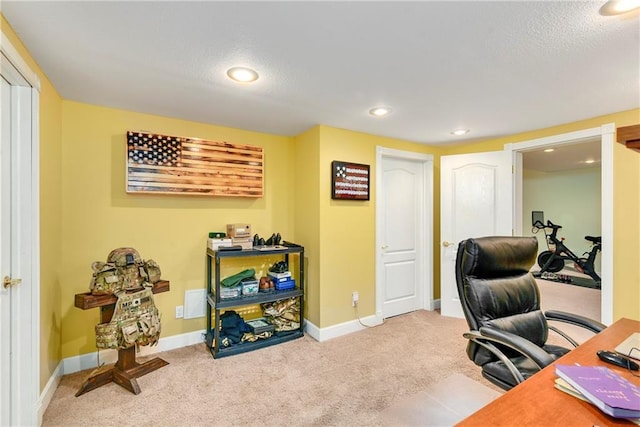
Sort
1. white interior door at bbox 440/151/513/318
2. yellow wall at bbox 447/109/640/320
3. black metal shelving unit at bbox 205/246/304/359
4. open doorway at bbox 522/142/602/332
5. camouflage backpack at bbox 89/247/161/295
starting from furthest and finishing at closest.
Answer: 1. open doorway at bbox 522/142/602/332
2. white interior door at bbox 440/151/513/318
3. black metal shelving unit at bbox 205/246/304/359
4. yellow wall at bbox 447/109/640/320
5. camouflage backpack at bbox 89/247/161/295

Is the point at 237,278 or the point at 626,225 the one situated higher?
the point at 626,225

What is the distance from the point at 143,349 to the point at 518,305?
303cm

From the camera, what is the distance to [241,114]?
265 centimetres

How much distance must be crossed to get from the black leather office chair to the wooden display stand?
228 centimetres

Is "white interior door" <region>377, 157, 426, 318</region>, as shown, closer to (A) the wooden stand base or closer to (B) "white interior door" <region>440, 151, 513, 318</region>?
(B) "white interior door" <region>440, 151, 513, 318</region>

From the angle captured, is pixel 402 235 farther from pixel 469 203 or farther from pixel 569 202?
pixel 569 202

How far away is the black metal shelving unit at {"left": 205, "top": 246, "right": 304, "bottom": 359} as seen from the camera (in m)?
2.59

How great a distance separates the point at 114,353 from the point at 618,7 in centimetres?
396

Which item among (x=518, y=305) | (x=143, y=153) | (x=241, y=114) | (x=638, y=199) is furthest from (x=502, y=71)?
(x=143, y=153)

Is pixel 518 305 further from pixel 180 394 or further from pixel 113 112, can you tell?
pixel 113 112

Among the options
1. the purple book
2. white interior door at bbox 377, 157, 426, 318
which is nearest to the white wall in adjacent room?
white interior door at bbox 377, 157, 426, 318

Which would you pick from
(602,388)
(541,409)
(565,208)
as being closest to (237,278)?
(541,409)

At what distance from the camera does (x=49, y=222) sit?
6.59 feet

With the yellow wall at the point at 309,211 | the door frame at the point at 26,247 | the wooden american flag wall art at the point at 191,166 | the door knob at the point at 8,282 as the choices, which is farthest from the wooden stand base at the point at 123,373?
the yellow wall at the point at 309,211
